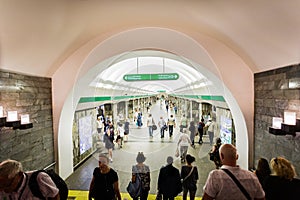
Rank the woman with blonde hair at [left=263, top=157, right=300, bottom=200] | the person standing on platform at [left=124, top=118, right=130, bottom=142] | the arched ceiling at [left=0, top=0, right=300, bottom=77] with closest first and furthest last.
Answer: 1. the woman with blonde hair at [left=263, top=157, right=300, bottom=200]
2. the arched ceiling at [left=0, top=0, right=300, bottom=77]
3. the person standing on platform at [left=124, top=118, right=130, bottom=142]

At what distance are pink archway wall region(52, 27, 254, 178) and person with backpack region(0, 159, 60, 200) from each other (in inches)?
120

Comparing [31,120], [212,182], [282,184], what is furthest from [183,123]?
[212,182]

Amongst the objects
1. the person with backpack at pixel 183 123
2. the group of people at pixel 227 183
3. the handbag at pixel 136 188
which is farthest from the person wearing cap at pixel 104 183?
the person with backpack at pixel 183 123

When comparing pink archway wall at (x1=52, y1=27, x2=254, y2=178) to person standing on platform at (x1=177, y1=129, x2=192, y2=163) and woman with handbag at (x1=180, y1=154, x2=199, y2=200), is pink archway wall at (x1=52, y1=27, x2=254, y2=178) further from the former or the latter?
woman with handbag at (x1=180, y1=154, x2=199, y2=200)

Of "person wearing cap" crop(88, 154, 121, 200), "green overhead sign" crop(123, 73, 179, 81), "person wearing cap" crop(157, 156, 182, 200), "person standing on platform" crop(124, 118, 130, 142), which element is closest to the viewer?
"person wearing cap" crop(88, 154, 121, 200)

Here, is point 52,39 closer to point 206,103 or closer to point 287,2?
point 287,2

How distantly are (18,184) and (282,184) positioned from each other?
2.12m

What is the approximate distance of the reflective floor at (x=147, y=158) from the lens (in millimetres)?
4907

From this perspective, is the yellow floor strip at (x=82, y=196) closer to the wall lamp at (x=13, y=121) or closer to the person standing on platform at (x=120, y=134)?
the wall lamp at (x=13, y=121)

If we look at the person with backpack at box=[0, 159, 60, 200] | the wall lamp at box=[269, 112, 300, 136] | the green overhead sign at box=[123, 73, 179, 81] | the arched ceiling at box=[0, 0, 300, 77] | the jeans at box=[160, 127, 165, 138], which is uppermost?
the arched ceiling at box=[0, 0, 300, 77]

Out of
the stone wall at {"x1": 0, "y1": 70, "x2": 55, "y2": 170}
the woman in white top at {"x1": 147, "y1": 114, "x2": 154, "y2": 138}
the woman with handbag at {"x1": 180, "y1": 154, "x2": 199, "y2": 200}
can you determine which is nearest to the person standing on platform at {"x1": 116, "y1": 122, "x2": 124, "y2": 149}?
the woman in white top at {"x1": 147, "y1": 114, "x2": 154, "y2": 138}

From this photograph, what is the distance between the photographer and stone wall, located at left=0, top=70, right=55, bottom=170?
3000 mm

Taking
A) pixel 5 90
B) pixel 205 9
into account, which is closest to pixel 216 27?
pixel 205 9

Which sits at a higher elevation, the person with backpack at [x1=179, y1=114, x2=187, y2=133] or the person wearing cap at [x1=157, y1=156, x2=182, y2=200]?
the person with backpack at [x1=179, y1=114, x2=187, y2=133]
